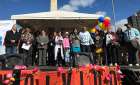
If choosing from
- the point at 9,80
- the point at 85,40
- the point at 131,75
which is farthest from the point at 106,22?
the point at 9,80

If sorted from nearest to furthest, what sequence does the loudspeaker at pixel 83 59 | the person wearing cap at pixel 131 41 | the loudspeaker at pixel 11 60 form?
the loudspeaker at pixel 11 60, the loudspeaker at pixel 83 59, the person wearing cap at pixel 131 41

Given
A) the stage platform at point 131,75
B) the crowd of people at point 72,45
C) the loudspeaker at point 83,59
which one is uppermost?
the crowd of people at point 72,45

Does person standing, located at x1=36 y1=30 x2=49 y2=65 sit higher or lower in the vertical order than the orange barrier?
higher

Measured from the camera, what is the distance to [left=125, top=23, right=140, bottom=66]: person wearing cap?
11.9 meters

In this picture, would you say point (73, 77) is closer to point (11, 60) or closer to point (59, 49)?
point (11, 60)

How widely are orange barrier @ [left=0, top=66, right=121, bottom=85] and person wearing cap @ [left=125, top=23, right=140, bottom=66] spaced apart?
270cm

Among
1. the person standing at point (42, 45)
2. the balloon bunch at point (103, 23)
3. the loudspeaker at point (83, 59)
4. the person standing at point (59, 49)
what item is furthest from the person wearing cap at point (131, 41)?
the person standing at point (42, 45)

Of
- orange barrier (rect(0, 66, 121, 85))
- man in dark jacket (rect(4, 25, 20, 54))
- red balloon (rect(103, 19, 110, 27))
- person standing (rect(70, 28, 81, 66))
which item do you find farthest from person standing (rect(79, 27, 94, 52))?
orange barrier (rect(0, 66, 121, 85))

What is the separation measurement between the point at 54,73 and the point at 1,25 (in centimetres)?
821

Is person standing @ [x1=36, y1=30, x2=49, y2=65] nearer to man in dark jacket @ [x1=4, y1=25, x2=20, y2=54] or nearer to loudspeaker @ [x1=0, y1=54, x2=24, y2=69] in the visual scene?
man in dark jacket @ [x1=4, y1=25, x2=20, y2=54]

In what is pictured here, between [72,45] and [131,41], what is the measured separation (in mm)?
2115

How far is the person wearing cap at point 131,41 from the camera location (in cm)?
1191

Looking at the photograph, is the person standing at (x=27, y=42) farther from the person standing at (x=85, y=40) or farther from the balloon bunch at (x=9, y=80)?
the balloon bunch at (x=9, y=80)

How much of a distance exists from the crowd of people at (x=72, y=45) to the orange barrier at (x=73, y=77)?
258cm
